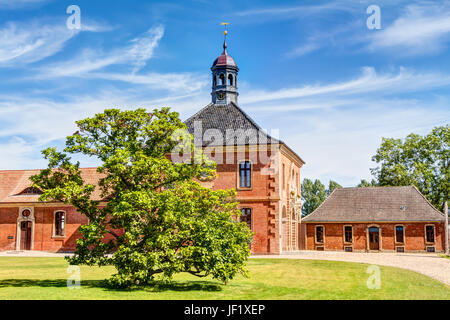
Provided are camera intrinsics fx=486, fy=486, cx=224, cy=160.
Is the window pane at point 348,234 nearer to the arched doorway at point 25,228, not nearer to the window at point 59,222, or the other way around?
the window at point 59,222

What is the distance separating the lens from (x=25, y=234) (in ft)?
126

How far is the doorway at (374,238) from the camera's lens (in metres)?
41.3

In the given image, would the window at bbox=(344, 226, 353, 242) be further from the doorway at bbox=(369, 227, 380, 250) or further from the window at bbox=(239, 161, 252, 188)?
the window at bbox=(239, 161, 252, 188)

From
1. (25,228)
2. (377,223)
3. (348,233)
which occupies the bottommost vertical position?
(348,233)

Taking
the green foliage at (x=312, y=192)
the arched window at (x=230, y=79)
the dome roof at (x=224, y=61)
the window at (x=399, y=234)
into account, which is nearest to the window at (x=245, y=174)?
the arched window at (x=230, y=79)

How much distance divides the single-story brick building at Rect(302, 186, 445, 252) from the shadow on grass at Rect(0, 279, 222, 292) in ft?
89.5

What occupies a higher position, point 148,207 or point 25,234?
point 148,207

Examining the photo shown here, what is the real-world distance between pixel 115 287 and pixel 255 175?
19.7 meters

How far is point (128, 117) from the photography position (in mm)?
16672

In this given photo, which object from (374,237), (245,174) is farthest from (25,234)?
(374,237)

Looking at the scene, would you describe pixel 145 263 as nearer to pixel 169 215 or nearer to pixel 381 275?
pixel 169 215

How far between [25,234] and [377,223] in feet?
94.9

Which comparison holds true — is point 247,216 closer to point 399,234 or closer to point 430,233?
point 399,234
